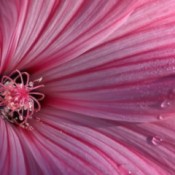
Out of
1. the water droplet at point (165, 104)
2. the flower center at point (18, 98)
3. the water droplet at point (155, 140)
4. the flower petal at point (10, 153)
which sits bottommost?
the flower petal at point (10, 153)

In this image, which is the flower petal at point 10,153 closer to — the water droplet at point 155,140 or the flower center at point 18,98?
the flower center at point 18,98

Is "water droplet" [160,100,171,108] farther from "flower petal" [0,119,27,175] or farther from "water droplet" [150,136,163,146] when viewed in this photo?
"flower petal" [0,119,27,175]

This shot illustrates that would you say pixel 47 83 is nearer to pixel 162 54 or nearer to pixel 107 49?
pixel 107 49

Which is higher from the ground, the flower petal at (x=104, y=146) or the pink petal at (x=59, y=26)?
the pink petal at (x=59, y=26)

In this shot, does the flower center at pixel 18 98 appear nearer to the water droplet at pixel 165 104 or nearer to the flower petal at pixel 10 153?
the flower petal at pixel 10 153

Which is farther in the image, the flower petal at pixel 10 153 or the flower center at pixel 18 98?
the flower center at pixel 18 98

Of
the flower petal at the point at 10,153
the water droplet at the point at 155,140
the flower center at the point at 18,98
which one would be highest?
the water droplet at the point at 155,140

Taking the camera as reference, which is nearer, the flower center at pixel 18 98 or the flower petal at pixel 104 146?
the flower petal at pixel 104 146

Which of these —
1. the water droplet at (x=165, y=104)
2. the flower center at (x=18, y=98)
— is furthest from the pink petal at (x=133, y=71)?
the flower center at (x=18, y=98)

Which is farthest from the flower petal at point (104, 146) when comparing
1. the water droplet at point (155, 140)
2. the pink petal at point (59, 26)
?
the pink petal at point (59, 26)
